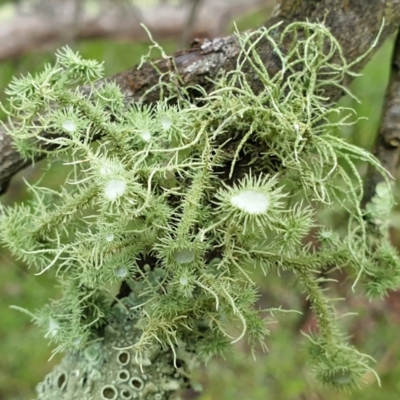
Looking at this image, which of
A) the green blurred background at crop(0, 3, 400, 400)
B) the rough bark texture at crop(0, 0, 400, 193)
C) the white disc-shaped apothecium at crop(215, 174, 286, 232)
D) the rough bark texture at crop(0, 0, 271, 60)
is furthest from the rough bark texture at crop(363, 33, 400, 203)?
the rough bark texture at crop(0, 0, 271, 60)

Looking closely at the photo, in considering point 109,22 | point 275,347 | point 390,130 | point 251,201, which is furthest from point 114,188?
point 109,22

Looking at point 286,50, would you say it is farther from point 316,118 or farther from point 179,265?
point 179,265

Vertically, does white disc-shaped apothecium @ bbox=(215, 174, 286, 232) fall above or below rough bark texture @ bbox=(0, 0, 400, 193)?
below

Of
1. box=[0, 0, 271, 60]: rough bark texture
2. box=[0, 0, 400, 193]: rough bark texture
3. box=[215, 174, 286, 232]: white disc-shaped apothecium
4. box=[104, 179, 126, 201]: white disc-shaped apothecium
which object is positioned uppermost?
box=[0, 0, 271, 60]: rough bark texture

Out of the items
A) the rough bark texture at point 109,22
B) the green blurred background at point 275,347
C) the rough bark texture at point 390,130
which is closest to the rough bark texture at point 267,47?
the rough bark texture at point 390,130

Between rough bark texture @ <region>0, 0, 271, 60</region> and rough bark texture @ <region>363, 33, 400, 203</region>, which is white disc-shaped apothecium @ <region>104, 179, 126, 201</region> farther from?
rough bark texture @ <region>0, 0, 271, 60</region>

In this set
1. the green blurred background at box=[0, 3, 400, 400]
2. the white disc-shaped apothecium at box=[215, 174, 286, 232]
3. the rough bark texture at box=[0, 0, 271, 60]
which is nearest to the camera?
the white disc-shaped apothecium at box=[215, 174, 286, 232]
